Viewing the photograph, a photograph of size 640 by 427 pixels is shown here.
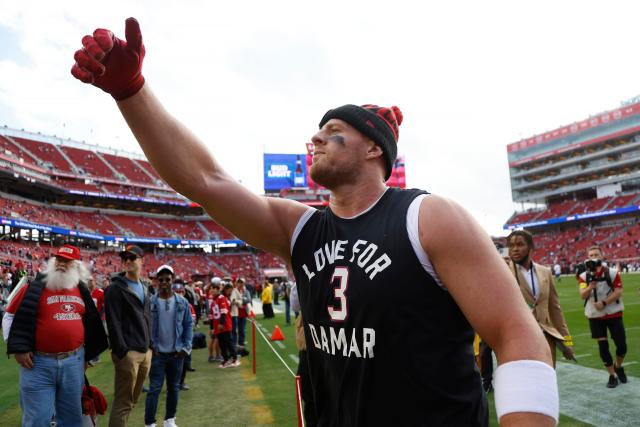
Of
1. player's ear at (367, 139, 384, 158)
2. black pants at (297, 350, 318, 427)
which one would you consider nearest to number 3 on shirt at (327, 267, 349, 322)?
player's ear at (367, 139, 384, 158)

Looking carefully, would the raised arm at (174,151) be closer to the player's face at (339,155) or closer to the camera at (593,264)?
the player's face at (339,155)

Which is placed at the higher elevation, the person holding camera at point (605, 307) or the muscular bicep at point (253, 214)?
the muscular bicep at point (253, 214)

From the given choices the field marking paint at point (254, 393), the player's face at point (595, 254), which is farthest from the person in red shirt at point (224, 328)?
the player's face at point (595, 254)

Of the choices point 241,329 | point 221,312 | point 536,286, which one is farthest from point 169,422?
point 241,329

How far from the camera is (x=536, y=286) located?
514 centimetres

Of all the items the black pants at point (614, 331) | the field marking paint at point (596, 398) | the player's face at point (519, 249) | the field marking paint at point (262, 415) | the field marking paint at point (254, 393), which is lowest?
the field marking paint at point (254, 393)

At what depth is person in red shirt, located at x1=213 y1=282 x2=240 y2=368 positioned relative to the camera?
9.70 metres

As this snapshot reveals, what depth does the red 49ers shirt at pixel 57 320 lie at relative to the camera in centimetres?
406

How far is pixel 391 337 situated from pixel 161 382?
5.15 m

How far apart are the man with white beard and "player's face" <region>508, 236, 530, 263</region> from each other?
15.5ft

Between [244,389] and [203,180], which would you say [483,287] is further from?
[244,389]

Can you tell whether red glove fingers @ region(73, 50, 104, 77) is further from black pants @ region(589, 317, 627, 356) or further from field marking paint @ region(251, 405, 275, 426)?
black pants @ region(589, 317, 627, 356)

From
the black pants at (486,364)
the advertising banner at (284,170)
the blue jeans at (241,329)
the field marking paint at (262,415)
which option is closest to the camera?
the field marking paint at (262,415)

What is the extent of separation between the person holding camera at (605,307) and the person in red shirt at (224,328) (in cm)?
693
